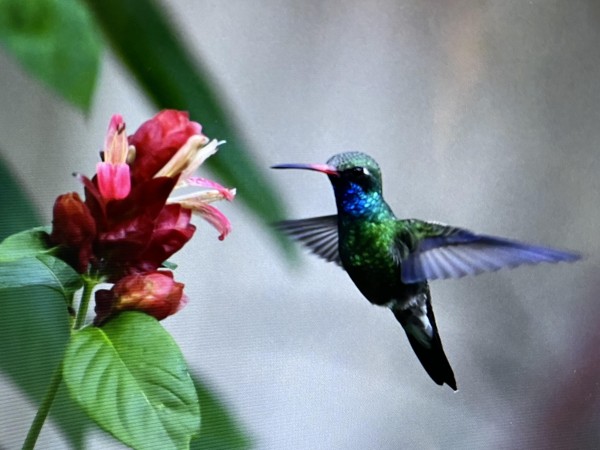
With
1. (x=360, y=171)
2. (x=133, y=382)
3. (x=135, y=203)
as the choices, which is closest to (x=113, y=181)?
(x=135, y=203)

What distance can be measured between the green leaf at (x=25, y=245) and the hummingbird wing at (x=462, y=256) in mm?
275

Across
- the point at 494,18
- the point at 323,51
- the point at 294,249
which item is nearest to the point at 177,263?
the point at 294,249

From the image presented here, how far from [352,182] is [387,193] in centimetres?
6

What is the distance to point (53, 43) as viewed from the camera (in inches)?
16.3

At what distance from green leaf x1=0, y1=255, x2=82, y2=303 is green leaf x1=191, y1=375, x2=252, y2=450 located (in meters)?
0.14

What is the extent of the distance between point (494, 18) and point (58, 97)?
0.45m

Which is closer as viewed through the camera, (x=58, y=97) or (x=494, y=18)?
(x=58, y=97)

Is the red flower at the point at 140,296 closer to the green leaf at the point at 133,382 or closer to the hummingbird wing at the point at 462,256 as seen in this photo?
the green leaf at the point at 133,382

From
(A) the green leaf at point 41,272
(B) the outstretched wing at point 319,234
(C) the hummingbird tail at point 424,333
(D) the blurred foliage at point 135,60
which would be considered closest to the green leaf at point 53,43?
(D) the blurred foliage at point 135,60

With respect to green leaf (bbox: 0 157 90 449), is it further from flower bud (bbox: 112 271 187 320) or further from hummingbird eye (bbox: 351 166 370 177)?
hummingbird eye (bbox: 351 166 370 177)

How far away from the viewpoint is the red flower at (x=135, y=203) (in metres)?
0.42

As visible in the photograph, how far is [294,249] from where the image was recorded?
22.9 inches

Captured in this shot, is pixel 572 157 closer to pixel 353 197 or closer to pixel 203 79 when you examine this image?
pixel 353 197

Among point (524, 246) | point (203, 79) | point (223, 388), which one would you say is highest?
point (203, 79)
